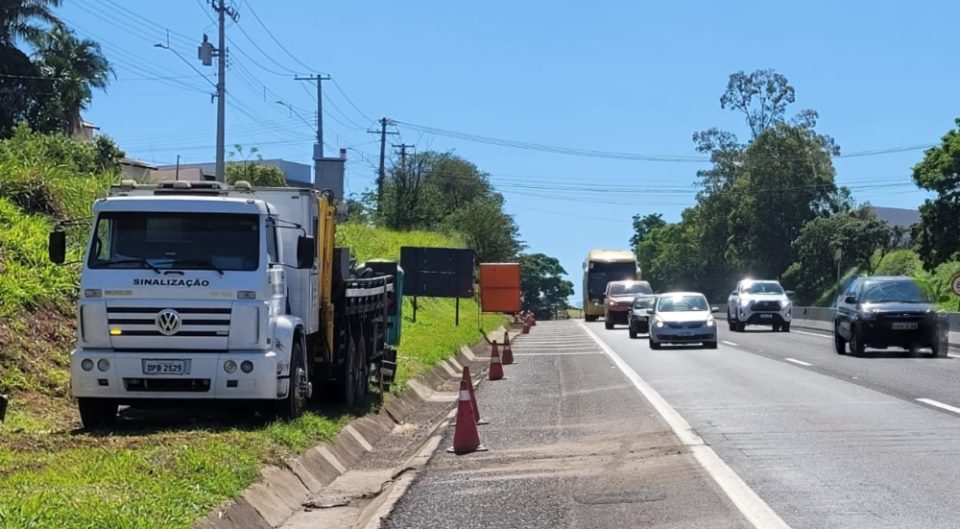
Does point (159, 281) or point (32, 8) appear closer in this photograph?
point (159, 281)

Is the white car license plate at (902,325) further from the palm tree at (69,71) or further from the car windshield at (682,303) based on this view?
the palm tree at (69,71)

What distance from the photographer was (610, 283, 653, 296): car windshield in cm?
4916

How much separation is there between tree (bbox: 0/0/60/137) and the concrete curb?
34499 millimetres

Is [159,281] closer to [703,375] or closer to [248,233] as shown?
[248,233]

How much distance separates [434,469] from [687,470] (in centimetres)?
250

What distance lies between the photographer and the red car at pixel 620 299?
1903 inches

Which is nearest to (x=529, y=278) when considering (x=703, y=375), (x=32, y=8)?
(x=32, y=8)

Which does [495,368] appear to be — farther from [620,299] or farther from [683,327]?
[620,299]

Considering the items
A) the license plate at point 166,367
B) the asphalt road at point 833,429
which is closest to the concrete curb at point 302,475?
the license plate at point 166,367

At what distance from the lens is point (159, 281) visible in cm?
1167

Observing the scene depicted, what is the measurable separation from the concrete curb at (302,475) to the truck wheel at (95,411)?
2.27 metres

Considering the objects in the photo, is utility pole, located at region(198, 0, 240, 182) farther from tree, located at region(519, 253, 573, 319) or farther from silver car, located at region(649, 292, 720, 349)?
tree, located at region(519, 253, 573, 319)

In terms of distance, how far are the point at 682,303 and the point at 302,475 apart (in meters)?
22.3

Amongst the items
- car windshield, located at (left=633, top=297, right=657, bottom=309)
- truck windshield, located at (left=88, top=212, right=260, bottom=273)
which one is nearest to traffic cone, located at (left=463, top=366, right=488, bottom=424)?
truck windshield, located at (left=88, top=212, right=260, bottom=273)
